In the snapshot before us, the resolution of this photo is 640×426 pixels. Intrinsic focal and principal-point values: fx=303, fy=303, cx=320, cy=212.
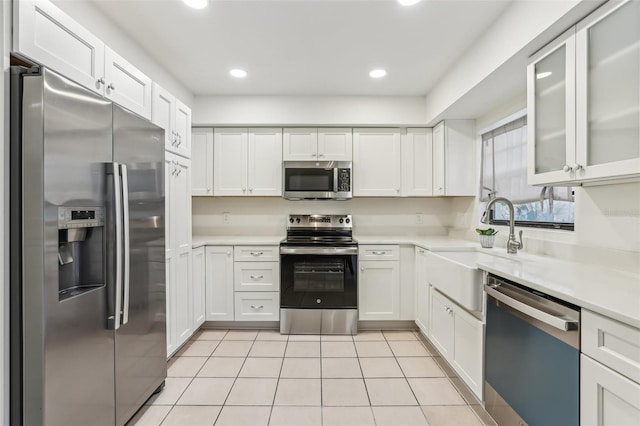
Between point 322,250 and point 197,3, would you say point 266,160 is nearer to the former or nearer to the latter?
point 322,250

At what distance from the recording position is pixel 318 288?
3004 millimetres

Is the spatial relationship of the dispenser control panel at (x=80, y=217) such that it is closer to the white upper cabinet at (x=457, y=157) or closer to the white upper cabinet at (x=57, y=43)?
the white upper cabinet at (x=57, y=43)

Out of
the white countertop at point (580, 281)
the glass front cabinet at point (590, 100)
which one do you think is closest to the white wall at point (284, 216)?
the white countertop at point (580, 281)

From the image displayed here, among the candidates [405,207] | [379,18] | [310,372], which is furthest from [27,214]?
[405,207]

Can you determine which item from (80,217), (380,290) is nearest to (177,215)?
(80,217)

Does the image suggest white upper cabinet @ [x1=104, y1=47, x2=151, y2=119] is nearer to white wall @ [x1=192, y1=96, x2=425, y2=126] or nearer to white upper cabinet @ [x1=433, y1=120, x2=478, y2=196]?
white wall @ [x1=192, y1=96, x2=425, y2=126]

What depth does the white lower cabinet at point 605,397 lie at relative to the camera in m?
0.91

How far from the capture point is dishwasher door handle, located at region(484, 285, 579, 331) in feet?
3.66

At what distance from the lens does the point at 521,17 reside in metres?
1.69

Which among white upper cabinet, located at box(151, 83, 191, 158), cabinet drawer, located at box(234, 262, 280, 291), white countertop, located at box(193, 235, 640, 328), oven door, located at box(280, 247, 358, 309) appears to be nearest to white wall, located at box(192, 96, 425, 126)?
white upper cabinet, located at box(151, 83, 191, 158)

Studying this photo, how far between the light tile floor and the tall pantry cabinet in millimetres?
349

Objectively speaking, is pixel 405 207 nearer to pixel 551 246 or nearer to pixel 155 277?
pixel 551 246

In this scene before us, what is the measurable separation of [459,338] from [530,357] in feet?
2.26

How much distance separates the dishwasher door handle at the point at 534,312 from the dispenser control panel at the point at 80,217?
1.98m
